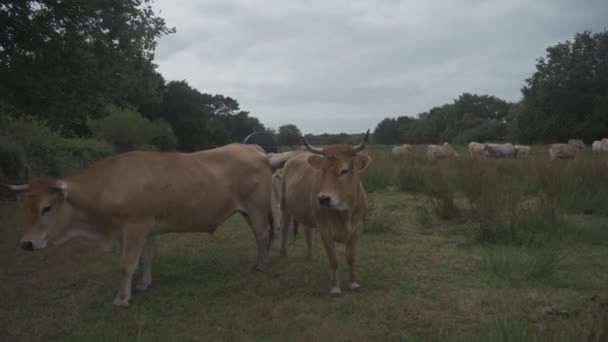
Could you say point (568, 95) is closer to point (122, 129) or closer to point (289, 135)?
point (122, 129)

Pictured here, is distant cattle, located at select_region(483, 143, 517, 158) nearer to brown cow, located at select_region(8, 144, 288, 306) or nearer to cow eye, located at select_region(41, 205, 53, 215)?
brown cow, located at select_region(8, 144, 288, 306)

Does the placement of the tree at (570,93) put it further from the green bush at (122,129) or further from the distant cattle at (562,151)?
the green bush at (122,129)

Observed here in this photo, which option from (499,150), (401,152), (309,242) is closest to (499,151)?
(499,150)

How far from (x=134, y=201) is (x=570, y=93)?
170 ft

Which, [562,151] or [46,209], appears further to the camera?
[562,151]

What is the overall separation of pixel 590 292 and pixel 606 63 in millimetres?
52875

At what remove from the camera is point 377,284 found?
6000mm

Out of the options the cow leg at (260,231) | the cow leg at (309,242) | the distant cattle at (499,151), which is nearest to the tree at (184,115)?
the distant cattle at (499,151)

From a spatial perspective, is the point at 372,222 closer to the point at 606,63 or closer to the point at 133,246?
the point at 133,246

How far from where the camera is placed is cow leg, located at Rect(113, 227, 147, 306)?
542cm

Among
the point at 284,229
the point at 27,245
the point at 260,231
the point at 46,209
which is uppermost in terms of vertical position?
the point at 46,209

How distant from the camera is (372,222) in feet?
29.8

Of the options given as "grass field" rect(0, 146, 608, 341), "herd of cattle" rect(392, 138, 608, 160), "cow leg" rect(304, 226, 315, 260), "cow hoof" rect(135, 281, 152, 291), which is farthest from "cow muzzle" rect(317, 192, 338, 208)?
"herd of cattle" rect(392, 138, 608, 160)

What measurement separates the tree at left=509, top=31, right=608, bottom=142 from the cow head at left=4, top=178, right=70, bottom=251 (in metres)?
50.6
